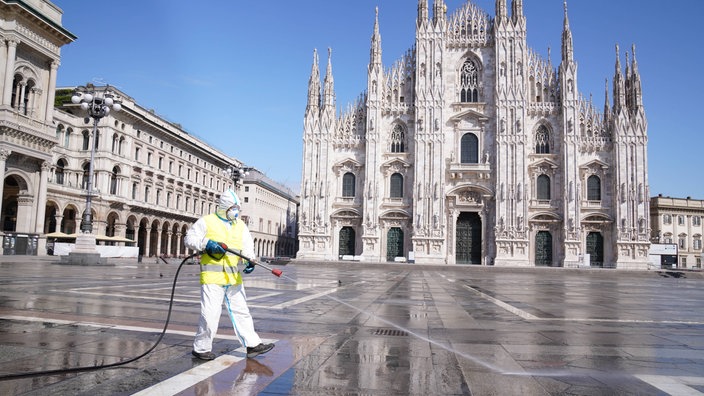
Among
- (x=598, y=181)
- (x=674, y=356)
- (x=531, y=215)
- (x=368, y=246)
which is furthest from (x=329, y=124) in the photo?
(x=674, y=356)

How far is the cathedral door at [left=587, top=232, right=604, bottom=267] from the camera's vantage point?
1631 inches

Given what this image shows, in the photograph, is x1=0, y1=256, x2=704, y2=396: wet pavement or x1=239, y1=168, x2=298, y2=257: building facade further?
x1=239, y1=168, x2=298, y2=257: building facade

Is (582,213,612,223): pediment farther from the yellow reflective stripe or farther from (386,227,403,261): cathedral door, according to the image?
the yellow reflective stripe

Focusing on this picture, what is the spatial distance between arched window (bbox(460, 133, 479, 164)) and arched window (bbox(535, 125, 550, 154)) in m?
4.81

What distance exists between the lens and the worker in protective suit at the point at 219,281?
4.76 metres

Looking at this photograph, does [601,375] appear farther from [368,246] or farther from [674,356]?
[368,246]

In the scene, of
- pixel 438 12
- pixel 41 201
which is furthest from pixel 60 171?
pixel 438 12

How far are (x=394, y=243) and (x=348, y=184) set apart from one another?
253 inches

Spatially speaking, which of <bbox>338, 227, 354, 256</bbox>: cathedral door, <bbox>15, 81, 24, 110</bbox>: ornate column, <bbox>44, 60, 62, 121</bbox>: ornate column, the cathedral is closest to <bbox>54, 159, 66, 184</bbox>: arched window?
<bbox>44, 60, 62, 121</bbox>: ornate column

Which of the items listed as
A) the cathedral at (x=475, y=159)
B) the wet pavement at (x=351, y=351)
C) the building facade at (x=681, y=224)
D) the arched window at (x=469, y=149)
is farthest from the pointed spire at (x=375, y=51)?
the building facade at (x=681, y=224)

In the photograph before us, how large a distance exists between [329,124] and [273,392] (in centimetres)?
4180

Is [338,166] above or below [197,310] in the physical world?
above

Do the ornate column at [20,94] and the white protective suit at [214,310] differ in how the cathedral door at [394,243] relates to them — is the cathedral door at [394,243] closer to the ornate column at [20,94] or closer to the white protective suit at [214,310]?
the ornate column at [20,94]

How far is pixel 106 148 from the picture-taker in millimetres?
44688
